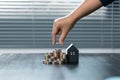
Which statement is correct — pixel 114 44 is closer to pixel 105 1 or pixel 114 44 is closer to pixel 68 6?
pixel 68 6

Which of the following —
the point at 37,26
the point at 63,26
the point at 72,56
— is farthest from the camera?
the point at 37,26

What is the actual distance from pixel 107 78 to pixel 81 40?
1.96 metres

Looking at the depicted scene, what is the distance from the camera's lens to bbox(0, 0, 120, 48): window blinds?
3566 mm

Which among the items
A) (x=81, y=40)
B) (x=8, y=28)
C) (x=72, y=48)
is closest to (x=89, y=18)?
(x=81, y=40)

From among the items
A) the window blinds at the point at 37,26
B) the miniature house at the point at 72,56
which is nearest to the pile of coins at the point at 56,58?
the miniature house at the point at 72,56

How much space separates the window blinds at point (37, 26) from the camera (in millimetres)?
3566

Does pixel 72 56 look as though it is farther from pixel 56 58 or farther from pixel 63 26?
pixel 63 26

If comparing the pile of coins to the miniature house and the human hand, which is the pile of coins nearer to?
the miniature house

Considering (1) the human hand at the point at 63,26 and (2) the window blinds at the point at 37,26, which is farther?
(2) the window blinds at the point at 37,26

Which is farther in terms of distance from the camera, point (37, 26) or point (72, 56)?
point (37, 26)

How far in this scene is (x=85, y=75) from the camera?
69.4 inches

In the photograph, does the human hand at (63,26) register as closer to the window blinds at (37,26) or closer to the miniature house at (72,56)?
the miniature house at (72,56)

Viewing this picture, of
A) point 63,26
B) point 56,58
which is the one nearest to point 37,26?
point 56,58

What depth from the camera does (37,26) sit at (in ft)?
11.8
